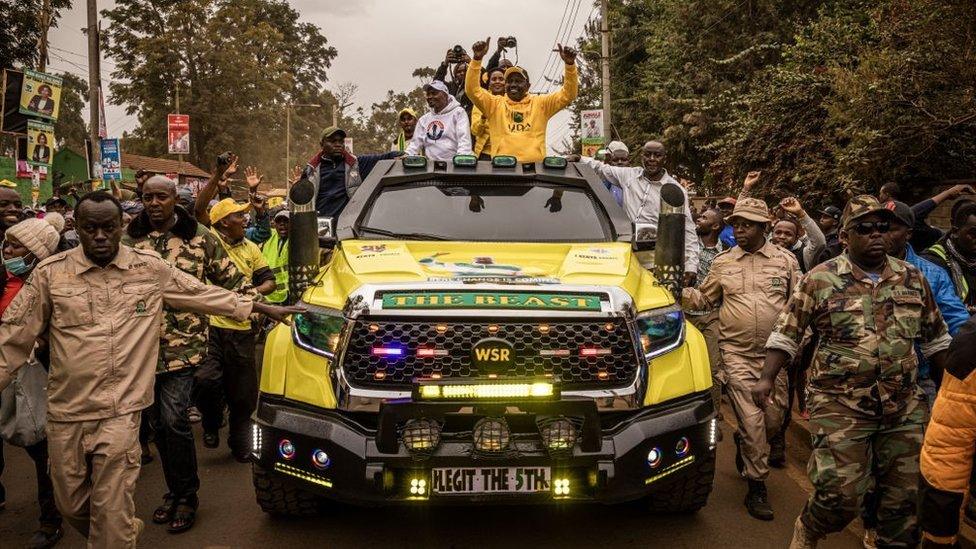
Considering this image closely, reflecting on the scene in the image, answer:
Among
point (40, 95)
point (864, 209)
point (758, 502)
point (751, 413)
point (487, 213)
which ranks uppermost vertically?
point (40, 95)

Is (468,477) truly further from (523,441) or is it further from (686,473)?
(686,473)

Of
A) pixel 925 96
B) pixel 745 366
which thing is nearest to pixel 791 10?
pixel 925 96

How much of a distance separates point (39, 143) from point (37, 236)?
14979mm

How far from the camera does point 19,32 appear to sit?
31.2 meters

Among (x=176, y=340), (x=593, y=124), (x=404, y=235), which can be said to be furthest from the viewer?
(x=593, y=124)

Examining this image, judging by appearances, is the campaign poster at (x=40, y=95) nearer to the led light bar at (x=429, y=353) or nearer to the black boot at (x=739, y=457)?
the led light bar at (x=429, y=353)

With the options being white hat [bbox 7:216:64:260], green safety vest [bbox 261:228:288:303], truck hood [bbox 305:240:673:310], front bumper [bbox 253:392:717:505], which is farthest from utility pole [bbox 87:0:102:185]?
front bumper [bbox 253:392:717:505]

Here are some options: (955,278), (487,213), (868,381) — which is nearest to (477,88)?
(487,213)

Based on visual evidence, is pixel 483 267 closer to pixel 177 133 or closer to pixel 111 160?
pixel 111 160

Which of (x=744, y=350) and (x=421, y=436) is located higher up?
(x=744, y=350)

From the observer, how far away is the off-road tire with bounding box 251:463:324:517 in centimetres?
423

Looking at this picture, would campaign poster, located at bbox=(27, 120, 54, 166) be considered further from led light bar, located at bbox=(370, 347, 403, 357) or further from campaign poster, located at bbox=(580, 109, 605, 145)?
led light bar, located at bbox=(370, 347, 403, 357)

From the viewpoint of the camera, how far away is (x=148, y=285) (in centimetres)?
376

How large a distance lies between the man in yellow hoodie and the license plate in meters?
4.65
